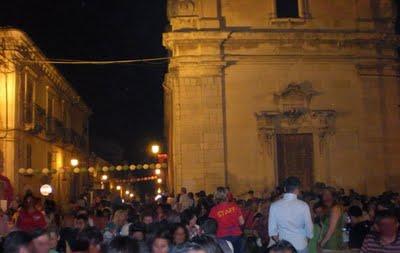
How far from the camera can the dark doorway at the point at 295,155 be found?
21422mm

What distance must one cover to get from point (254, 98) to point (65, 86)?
21.1 metres

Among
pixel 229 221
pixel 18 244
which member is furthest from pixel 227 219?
pixel 18 244

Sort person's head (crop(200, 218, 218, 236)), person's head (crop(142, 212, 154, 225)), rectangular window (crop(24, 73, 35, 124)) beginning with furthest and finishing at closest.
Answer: rectangular window (crop(24, 73, 35, 124)), person's head (crop(142, 212, 154, 225)), person's head (crop(200, 218, 218, 236))

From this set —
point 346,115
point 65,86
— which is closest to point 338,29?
point 346,115

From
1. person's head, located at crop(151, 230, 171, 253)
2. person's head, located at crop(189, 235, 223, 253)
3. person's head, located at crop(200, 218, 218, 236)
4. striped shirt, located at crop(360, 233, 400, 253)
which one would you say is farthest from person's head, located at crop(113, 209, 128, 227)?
person's head, located at crop(189, 235, 223, 253)

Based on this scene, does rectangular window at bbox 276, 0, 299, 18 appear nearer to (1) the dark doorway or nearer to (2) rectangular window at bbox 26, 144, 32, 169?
(1) the dark doorway

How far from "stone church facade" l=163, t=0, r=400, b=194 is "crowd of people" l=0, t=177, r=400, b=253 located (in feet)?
20.1

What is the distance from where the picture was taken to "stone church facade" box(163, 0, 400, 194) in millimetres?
20906

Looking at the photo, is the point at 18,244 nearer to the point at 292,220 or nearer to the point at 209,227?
the point at 209,227

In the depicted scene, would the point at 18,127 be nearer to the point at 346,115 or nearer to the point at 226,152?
the point at 226,152

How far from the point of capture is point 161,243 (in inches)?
276

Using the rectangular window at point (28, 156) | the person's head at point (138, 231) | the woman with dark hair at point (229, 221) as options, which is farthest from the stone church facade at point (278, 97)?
the person's head at point (138, 231)

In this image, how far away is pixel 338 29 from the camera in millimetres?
22016

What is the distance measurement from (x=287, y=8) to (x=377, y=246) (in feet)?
54.5
